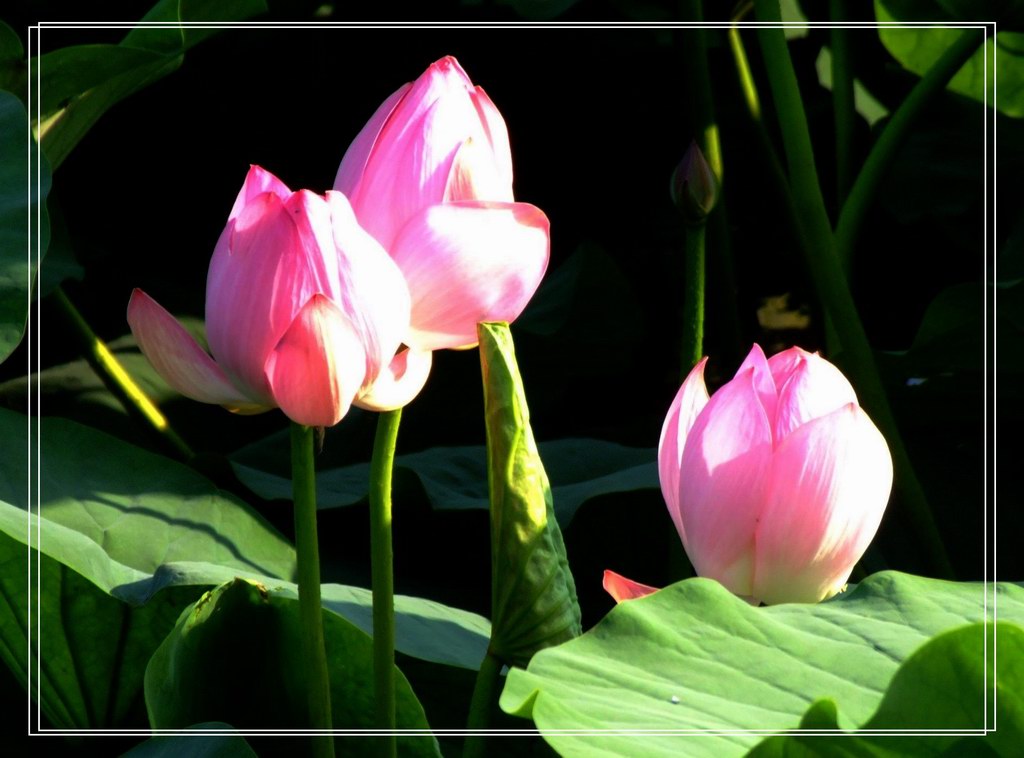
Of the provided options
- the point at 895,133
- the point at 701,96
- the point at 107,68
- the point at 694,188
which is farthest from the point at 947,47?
the point at 107,68

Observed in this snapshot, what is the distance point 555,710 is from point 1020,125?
91cm

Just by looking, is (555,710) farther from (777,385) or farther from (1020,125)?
(1020,125)

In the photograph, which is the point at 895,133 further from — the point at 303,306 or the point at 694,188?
the point at 303,306

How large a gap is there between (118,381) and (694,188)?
17.2 inches

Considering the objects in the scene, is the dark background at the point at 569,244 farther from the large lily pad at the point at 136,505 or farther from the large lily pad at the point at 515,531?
the large lily pad at the point at 515,531

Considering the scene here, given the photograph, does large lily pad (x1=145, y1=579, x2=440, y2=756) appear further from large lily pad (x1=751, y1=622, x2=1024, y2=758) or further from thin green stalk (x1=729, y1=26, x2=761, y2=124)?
thin green stalk (x1=729, y1=26, x2=761, y2=124)

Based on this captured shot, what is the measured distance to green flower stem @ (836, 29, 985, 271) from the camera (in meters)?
0.79

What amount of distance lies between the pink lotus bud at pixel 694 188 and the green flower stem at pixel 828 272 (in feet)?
0.47

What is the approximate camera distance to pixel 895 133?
85cm

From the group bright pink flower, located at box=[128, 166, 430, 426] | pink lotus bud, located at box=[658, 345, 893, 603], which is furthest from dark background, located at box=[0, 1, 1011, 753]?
bright pink flower, located at box=[128, 166, 430, 426]

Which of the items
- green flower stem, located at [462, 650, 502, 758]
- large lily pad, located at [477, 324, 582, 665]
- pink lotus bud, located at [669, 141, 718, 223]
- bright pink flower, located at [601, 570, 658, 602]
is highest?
pink lotus bud, located at [669, 141, 718, 223]

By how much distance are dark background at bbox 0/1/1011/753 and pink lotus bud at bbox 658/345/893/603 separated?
123mm

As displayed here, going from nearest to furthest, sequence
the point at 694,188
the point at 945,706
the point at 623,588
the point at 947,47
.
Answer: the point at 945,706 < the point at 623,588 < the point at 694,188 < the point at 947,47

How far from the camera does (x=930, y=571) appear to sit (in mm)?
659
